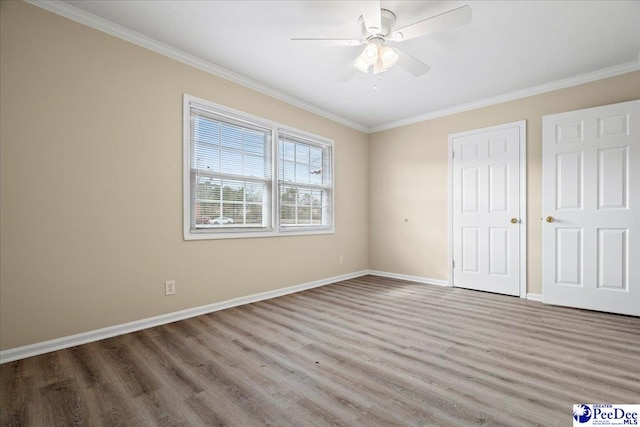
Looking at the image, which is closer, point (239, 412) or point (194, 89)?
point (239, 412)

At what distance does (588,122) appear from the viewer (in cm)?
321

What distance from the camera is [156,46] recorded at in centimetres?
274

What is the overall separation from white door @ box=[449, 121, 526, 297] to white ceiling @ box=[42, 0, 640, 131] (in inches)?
23.7

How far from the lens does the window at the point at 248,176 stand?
3041mm

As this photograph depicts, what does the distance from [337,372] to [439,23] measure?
2437 millimetres

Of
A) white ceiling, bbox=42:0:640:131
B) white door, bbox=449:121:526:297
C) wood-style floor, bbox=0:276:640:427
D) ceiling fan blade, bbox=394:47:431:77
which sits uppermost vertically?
white ceiling, bbox=42:0:640:131

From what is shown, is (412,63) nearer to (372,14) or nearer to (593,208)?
(372,14)

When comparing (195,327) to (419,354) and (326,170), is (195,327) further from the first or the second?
(326,170)

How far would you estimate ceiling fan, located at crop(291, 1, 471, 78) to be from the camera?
2016 millimetres

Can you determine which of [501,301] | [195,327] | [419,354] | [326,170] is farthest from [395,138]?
[195,327]

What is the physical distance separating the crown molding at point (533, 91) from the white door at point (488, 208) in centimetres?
35

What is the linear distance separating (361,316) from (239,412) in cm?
169

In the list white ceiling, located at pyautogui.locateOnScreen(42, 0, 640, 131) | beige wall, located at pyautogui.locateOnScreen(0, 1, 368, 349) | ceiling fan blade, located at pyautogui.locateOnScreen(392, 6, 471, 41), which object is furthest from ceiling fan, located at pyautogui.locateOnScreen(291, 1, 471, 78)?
beige wall, located at pyautogui.locateOnScreen(0, 1, 368, 349)

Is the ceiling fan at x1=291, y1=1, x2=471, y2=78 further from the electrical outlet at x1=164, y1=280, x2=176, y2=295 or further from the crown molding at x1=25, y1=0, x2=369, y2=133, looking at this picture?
the electrical outlet at x1=164, y1=280, x2=176, y2=295
